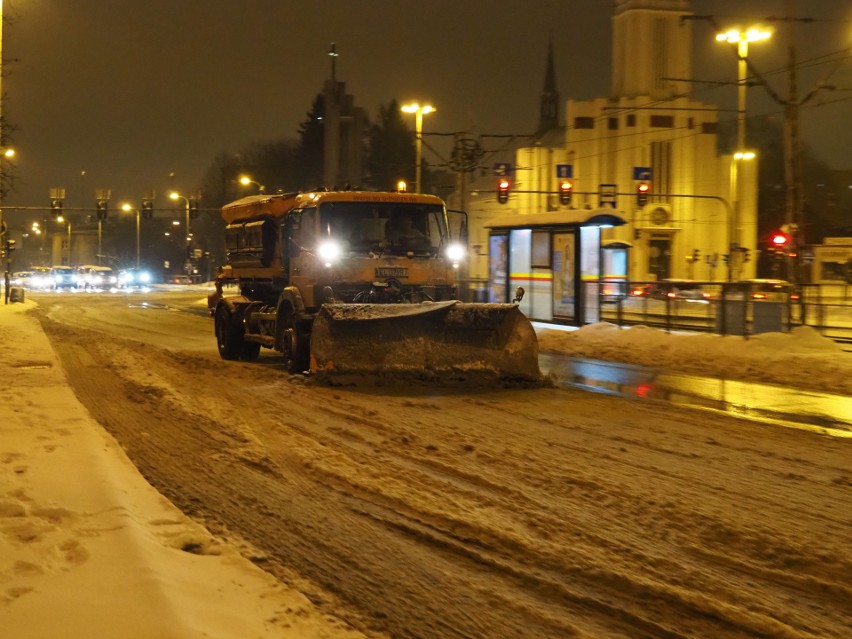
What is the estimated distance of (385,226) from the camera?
16.0 metres

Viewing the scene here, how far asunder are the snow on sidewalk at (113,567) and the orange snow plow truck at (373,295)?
19.4 ft

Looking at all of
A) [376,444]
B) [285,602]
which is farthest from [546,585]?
[376,444]

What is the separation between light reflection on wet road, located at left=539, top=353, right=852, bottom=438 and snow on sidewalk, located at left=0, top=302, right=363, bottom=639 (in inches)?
324

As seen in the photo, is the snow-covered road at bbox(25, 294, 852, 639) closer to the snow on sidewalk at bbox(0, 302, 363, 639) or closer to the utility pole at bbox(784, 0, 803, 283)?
the snow on sidewalk at bbox(0, 302, 363, 639)

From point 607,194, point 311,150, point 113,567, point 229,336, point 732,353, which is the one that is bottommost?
point 113,567

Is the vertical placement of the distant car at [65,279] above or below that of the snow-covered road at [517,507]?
above

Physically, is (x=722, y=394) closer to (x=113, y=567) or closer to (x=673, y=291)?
(x=673, y=291)

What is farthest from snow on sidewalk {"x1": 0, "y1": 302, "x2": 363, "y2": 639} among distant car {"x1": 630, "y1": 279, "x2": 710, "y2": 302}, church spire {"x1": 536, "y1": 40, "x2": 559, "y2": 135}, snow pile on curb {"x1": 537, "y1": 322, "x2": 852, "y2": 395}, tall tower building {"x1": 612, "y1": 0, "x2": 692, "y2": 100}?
church spire {"x1": 536, "y1": 40, "x2": 559, "y2": 135}

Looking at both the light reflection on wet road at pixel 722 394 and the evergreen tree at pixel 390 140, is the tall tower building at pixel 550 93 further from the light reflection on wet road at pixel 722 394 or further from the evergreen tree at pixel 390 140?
the light reflection on wet road at pixel 722 394

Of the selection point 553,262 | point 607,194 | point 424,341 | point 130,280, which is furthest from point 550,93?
point 424,341

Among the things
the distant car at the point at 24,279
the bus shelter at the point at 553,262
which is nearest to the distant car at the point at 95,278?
the distant car at the point at 24,279

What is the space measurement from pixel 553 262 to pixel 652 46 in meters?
44.8

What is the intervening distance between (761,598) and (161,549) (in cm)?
364

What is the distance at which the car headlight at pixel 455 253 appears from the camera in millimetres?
16281
